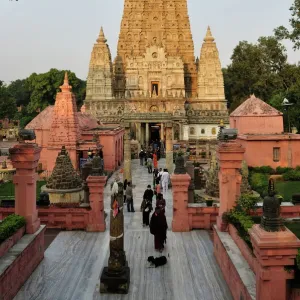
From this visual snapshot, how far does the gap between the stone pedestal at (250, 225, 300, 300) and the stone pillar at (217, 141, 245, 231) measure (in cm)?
480

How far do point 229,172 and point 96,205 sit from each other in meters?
4.78

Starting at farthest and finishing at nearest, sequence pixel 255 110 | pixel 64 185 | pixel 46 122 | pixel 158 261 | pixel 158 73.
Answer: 1. pixel 158 73
2. pixel 46 122
3. pixel 255 110
4. pixel 64 185
5. pixel 158 261

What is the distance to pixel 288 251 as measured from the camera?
298 inches

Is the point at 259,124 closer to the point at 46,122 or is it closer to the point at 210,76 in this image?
the point at 46,122

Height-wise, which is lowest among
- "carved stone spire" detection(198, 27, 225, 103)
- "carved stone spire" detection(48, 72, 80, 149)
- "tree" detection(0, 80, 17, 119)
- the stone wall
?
the stone wall

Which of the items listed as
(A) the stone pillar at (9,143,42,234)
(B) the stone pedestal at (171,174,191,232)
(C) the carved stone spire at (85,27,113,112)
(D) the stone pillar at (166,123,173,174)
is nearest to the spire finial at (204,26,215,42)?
(C) the carved stone spire at (85,27,113,112)

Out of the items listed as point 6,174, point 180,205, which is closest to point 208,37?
point 6,174

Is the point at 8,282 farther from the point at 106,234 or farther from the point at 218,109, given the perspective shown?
the point at 218,109

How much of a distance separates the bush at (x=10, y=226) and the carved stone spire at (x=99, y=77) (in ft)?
176

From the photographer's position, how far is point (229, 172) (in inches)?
499

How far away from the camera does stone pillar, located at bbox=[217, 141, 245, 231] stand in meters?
12.5

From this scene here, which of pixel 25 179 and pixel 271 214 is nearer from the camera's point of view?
pixel 271 214

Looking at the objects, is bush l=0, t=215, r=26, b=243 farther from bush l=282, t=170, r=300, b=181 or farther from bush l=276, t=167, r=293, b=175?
bush l=276, t=167, r=293, b=175

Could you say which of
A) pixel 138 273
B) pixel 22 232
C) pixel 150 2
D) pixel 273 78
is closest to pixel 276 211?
pixel 138 273
